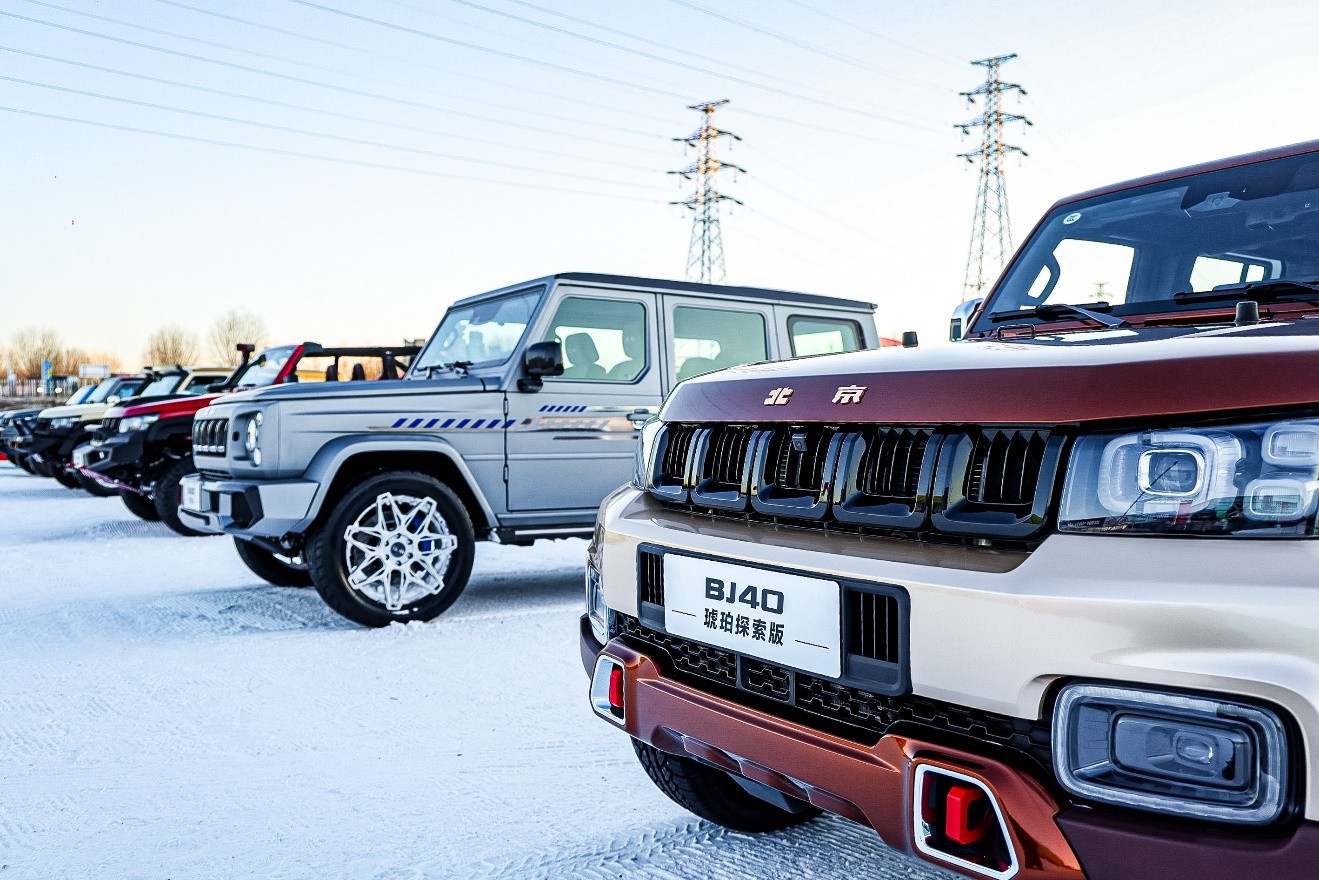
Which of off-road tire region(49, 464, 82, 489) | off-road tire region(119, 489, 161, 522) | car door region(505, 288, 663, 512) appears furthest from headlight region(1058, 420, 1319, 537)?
off-road tire region(49, 464, 82, 489)

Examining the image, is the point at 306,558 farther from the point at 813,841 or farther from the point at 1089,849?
the point at 1089,849

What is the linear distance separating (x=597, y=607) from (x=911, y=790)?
1103mm

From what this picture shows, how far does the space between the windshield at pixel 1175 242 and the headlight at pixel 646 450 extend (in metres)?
1.13

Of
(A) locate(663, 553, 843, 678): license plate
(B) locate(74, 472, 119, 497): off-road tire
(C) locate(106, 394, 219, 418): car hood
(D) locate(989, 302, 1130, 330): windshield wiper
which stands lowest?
(B) locate(74, 472, 119, 497): off-road tire

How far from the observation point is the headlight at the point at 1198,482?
1.35 meters

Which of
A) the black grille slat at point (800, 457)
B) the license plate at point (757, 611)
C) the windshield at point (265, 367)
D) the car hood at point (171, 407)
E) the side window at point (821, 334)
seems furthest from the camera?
the windshield at point (265, 367)

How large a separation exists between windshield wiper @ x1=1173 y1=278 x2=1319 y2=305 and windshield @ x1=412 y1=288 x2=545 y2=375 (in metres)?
3.95

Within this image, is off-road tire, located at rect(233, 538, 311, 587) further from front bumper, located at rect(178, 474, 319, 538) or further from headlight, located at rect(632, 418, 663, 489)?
headlight, located at rect(632, 418, 663, 489)

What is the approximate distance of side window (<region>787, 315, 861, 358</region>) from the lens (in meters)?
6.59

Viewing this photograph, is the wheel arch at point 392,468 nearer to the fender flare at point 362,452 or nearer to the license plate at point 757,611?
the fender flare at point 362,452

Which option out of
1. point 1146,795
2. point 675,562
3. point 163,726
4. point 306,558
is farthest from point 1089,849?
point 306,558

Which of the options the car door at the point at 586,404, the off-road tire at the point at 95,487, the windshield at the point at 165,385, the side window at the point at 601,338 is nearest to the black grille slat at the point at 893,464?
the car door at the point at 586,404

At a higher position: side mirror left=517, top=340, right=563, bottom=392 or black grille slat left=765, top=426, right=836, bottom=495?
side mirror left=517, top=340, right=563, bottom=392

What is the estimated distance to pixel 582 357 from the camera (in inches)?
233
